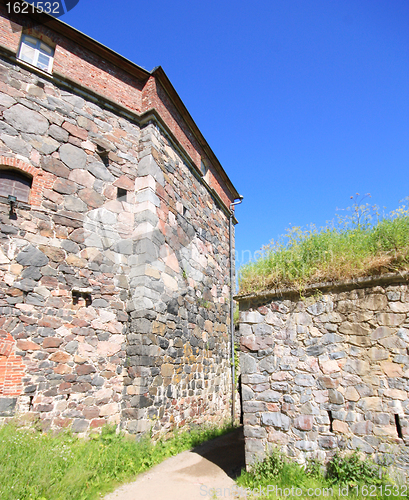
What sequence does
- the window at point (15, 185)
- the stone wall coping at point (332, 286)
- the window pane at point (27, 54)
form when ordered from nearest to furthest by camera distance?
the stone wall coping at point (332, 286) < the window at point (15, 185) < the window pane at point (27, 54)

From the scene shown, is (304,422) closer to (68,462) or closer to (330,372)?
(330,372)

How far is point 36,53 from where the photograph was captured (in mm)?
6375

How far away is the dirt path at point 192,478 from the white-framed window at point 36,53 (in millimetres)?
7211

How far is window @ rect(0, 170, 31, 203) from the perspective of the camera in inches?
215

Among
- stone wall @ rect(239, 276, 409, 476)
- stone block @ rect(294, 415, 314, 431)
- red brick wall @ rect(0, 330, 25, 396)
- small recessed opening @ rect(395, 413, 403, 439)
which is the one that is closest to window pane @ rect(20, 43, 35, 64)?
red brick wall @ rect(0, 330, 25, 396)

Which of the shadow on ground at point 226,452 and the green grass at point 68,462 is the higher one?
the green grass at point 68,462

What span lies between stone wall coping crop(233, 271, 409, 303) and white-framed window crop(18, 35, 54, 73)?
570 centimetres

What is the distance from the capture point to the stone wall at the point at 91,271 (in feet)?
17.1

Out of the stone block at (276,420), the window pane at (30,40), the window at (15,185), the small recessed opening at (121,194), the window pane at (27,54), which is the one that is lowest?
the stone block at (276,420)

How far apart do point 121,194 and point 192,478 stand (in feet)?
17.0

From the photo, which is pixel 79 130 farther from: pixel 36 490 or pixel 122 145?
pixel 36 490

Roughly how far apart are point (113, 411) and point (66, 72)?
6409 millimetres

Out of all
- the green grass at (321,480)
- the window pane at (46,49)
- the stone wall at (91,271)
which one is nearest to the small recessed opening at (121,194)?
the stone wall at (91,271)

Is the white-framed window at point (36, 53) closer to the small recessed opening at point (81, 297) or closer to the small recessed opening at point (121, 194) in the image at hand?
the small recessed opening at point (121, 194)
